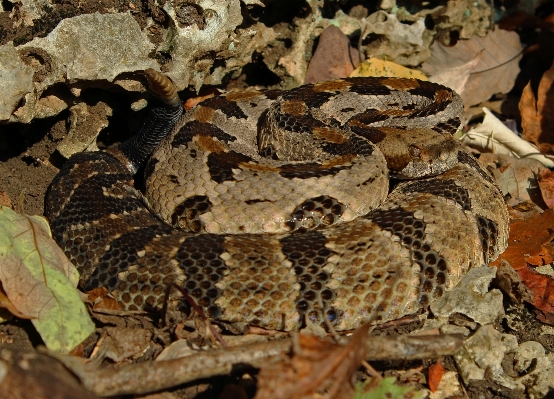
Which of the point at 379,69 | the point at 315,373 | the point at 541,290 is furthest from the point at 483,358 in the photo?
the point at 379,69

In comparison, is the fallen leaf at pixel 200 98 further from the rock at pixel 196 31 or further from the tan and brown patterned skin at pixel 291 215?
the rock at pixel 196 31

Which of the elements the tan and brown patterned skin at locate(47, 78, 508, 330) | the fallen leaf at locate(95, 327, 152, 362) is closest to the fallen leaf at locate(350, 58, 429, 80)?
the tan and brown patterned skin at locate(47, 78, 508, 330)

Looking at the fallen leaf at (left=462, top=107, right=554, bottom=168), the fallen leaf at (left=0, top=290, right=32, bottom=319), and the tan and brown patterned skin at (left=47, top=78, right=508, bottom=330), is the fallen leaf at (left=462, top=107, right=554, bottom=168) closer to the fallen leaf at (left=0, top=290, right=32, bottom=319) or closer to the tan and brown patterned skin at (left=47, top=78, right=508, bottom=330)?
the tan and brown patterned skin at (left=47, top=78, right=508, bottom=330)

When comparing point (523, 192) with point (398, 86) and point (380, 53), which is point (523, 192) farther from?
point (380, 53)

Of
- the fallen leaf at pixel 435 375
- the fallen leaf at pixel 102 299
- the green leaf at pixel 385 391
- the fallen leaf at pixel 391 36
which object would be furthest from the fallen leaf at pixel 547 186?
the fallen leaf at pixel 102 299

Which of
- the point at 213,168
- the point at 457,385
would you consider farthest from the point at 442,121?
the point at 457,385

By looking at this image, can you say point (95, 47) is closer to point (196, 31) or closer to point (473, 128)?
point (196, 31)
